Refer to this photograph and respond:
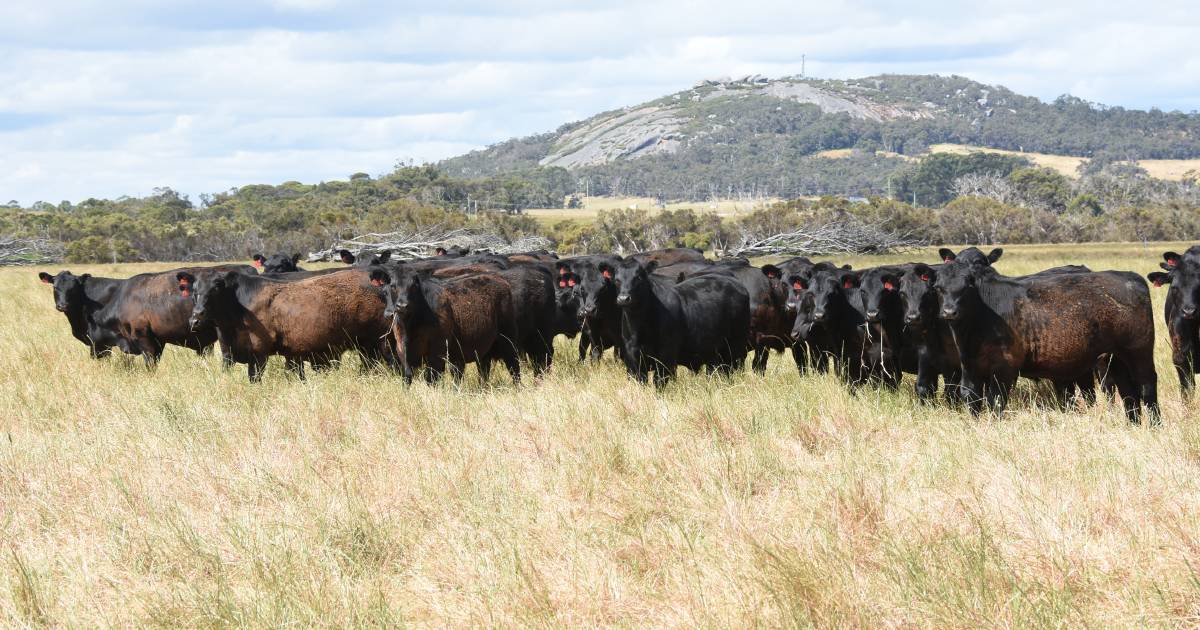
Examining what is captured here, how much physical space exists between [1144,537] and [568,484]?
3.16 metres

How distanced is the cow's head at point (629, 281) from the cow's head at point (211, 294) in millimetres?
4190

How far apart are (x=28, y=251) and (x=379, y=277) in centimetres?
5127

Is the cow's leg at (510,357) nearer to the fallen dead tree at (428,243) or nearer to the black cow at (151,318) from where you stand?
the black cow at (151,318)

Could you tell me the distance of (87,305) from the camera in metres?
13.6

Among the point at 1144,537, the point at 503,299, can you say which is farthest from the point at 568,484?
the point at 503,299

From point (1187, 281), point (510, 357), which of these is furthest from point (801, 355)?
point (1187, 281)

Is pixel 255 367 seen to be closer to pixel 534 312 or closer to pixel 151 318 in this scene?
pixel 151 318

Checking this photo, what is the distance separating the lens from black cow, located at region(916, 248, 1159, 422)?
808cm

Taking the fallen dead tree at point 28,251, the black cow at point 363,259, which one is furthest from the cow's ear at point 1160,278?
the fallen dead tree at point 28,251

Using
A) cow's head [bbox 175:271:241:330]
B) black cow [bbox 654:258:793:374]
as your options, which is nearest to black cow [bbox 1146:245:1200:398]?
black cow [bbox 654:258:793:374]

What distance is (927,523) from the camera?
523 centimetres

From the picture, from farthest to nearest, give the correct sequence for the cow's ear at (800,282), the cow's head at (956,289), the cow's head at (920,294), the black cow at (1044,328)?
the cow's ear at (800,282), the cow's head at (920,294), the black cow at (1044,328), the cow's head at (956,289)

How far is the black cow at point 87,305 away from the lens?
43.8ft

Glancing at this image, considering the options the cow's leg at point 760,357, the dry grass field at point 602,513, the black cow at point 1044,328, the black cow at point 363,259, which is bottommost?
the cow's leg at point 760,357
